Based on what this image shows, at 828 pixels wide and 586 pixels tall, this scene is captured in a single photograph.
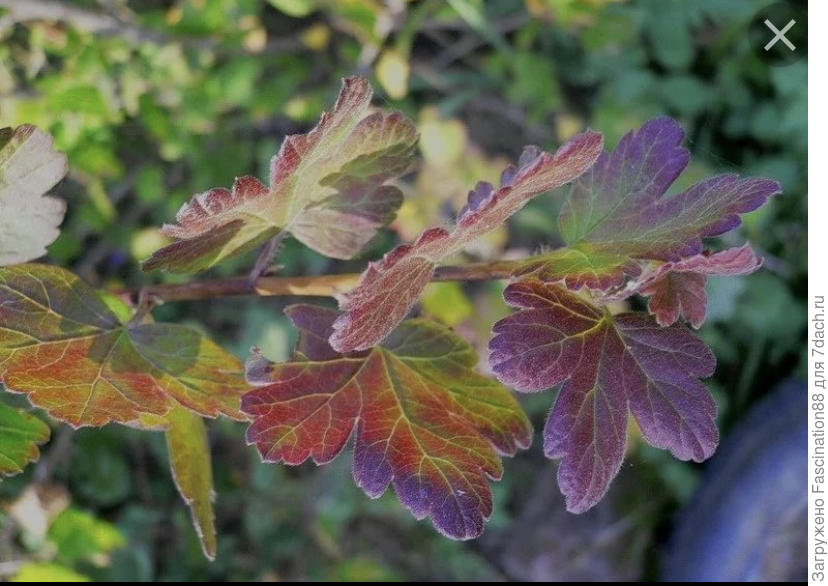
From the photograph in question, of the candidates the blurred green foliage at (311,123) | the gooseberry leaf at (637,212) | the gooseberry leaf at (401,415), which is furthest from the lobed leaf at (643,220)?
the blurred green foliage at (311,123)

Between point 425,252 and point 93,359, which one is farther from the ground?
point 425,252

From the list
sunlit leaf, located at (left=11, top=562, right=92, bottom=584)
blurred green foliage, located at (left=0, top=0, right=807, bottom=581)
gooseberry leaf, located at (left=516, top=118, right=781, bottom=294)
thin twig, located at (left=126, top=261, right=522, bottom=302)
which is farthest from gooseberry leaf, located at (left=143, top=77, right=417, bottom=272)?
sunlit leaf, located at (left=11, top=562, right=92, bottom=584)

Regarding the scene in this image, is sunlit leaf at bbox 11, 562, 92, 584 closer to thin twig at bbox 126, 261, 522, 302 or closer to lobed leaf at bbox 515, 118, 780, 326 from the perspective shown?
thin twig at bbox 126, 261, 522, 302

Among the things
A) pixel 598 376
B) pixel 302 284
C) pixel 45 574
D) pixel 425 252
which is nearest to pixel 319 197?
pixel 302 284

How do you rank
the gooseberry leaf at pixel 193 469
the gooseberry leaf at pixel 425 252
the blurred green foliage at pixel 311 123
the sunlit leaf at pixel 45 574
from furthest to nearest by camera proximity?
the blurred green foliage at pixel 311 123, the sunlit leaf at pixel 45 574, the gooseberry leaf at pixel 193 469, the gooseberry leaf at pixel 425 252

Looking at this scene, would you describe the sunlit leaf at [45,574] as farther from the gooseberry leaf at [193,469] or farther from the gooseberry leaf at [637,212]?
the gooseberry leaf at [637,212]

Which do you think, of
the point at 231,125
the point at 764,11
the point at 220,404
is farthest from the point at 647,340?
the point at 764,11

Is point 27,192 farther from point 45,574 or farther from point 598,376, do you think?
point 45,574
